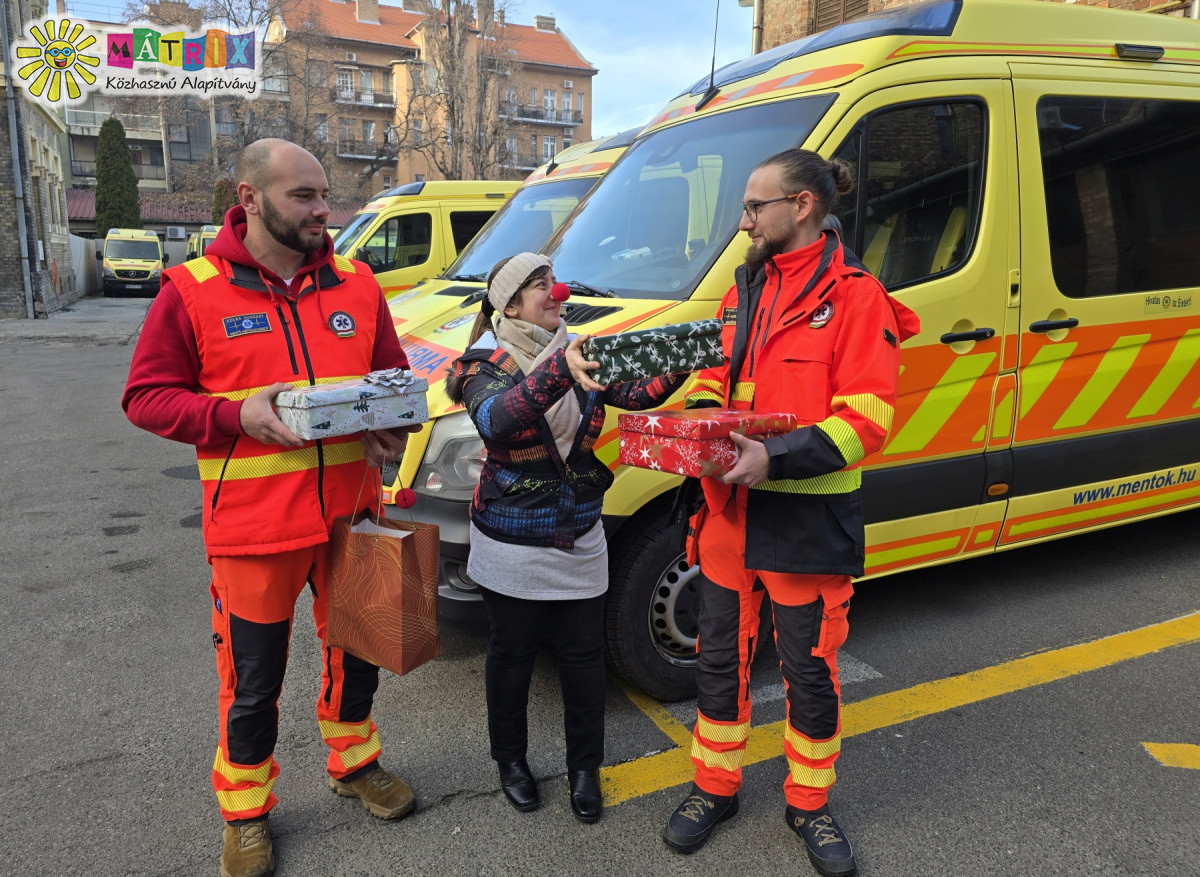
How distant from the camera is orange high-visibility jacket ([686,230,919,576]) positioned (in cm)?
234

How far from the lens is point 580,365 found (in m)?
2.23

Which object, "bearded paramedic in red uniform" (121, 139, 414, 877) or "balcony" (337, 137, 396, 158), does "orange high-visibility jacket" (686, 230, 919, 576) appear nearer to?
"bearded paramedic in red uniform" (121, 139, 414, 877)

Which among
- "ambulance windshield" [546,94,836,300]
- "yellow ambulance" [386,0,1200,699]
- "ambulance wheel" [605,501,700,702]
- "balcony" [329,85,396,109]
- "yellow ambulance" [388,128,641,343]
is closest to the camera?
"ambulance wheel" [605,501,700,702]

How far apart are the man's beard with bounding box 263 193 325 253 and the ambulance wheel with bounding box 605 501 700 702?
147 centimetres

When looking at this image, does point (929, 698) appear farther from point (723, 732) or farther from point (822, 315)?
point (822, 315)

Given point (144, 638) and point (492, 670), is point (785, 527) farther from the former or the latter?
point (144, 638)

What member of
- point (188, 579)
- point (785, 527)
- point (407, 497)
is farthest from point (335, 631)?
point (188, 579)

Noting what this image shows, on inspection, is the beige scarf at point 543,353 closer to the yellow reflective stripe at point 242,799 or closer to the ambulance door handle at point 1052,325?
the yellow reflective stripe at point 242,799

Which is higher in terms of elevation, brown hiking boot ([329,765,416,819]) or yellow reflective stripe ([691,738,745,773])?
yellow reflective stripe ([691,738,745,773])

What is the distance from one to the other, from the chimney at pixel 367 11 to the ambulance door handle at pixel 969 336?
6892 cm

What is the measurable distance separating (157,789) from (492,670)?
122 centimetres

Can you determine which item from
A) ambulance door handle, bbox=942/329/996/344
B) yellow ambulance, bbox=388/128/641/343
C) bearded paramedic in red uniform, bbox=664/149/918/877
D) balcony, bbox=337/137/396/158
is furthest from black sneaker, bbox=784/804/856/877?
balcony, bbox=337/137/396/158

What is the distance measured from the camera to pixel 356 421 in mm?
2289

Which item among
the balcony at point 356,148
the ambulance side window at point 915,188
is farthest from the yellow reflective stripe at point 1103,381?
the balcony at point 356,148
